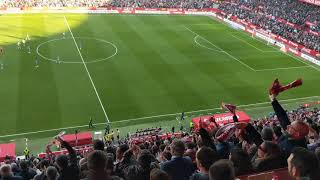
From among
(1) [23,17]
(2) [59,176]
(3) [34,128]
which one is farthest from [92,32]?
(2) [59,176]

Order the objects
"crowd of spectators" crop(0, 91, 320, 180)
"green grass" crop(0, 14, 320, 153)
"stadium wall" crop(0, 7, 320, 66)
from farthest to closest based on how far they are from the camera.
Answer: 1. "stadium wall" crop(0, 7, 320, 66)
2. "green grass" crop(0, 14, 320, 153)
3. "crowd of spectators" crop(0, 91, 320, 180)

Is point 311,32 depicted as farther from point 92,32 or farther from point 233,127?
point 233,127

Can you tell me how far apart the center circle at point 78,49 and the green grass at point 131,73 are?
116 millimetres

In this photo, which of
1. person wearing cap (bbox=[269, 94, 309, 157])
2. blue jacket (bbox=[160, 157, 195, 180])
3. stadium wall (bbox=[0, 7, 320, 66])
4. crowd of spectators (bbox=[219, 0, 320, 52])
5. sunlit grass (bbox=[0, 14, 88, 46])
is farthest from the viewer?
crowd of spectators (bbox=[219, 0, 320, 52])

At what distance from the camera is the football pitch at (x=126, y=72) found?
3269 centimetres

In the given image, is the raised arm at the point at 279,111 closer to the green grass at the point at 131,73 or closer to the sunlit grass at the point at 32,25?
the green grass at the point at 131,73

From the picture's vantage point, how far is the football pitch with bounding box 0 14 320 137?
3269cm

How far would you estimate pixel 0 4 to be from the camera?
6888 centimetres

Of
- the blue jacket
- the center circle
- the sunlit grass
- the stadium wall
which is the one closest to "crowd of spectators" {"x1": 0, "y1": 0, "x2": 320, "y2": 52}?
the stadium wall

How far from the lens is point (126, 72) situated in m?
40.9

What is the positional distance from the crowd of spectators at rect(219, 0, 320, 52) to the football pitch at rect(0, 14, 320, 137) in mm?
4934

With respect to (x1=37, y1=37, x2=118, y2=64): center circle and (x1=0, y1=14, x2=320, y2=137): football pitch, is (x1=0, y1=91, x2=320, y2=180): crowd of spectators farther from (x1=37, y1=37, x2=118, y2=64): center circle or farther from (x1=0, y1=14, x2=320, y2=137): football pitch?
(x1=37, y1=37, x2=118, y2=64): center circle

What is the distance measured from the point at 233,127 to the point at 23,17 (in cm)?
6107

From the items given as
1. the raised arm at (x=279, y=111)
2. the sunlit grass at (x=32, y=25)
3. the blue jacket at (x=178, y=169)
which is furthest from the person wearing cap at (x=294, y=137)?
the sunlit grass at (x=32, y=25)
